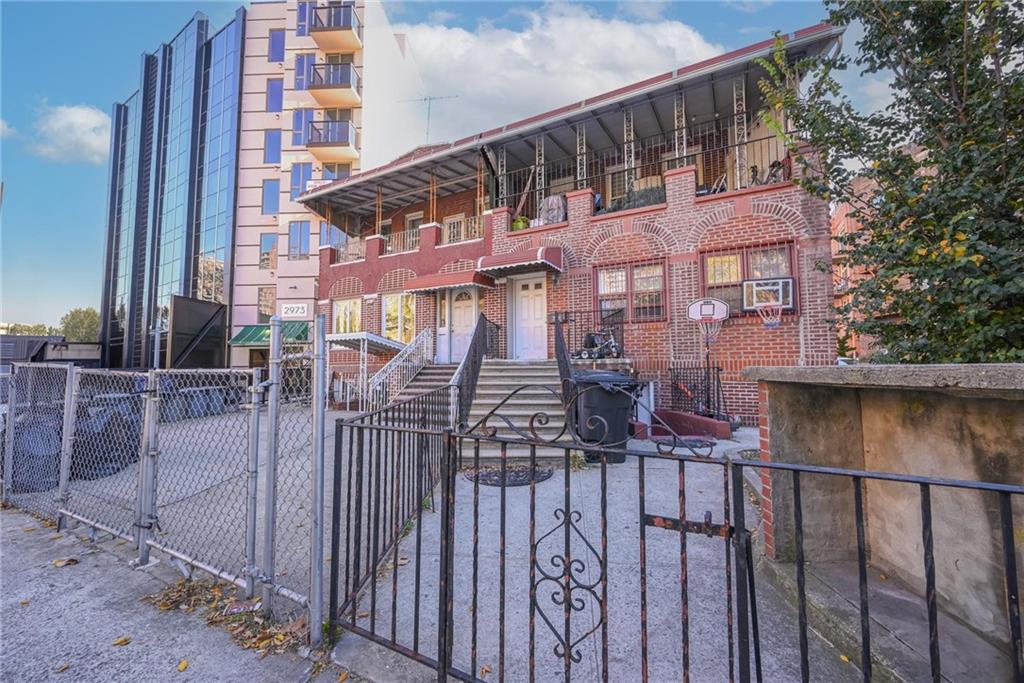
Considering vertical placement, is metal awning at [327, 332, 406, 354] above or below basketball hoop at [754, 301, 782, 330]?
below

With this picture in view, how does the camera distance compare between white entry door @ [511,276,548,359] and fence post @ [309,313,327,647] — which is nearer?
fence post @ [309,313,327,647]

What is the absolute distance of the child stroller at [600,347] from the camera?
906 centimetres

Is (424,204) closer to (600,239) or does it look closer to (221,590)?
(600,239)

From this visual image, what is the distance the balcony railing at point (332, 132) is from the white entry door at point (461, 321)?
11760mm

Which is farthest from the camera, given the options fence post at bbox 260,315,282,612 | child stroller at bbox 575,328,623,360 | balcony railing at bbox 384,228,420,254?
balcony railing at bbox 384,228,420,254

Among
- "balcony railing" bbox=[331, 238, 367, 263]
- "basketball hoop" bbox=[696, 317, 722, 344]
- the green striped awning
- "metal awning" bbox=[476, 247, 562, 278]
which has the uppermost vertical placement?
"balcony railing" bbox=[331, 238, 367, 263]

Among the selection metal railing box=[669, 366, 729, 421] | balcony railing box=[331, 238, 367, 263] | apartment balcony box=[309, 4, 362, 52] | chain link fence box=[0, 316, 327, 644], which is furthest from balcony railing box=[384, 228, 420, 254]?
apartment balcony box=[309, 4, 362, 52]

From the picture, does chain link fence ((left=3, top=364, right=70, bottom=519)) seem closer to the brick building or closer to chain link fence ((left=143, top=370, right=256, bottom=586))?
chain link fence ((left=143, top=370, right=256, bottom=586))

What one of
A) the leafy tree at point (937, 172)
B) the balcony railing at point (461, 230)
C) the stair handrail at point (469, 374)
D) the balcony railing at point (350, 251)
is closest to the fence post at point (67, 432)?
the stair handrail at point (469, 374)

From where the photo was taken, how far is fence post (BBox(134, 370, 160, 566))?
10.2ft

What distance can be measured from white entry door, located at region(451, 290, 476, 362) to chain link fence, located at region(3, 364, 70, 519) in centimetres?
869

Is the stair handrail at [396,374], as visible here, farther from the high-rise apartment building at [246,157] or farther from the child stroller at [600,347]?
the high-rise apartment building at [246,157]

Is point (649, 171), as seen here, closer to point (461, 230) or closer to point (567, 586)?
point (461, 230)

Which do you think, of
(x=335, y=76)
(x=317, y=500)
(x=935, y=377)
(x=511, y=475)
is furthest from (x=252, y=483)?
(x=335, y=76)
